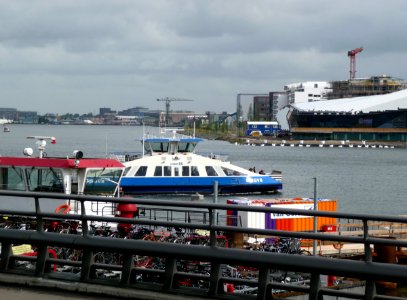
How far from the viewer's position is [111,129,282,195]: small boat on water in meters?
62.5

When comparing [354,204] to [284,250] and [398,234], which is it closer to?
→ [398,234]

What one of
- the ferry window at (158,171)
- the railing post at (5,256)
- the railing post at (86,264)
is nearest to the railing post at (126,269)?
the railing post at (86,264)

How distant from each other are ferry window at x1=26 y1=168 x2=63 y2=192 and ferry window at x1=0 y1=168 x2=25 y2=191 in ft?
0.71

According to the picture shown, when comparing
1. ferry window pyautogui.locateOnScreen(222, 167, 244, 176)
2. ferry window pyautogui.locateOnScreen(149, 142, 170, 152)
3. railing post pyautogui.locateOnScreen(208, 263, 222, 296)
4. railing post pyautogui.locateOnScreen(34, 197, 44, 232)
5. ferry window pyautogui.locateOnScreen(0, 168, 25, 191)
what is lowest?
ferry window pyautogui.locateOnScreen(222, 167, 244, 176)

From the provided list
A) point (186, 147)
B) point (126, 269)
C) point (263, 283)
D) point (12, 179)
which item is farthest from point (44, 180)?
point (186, 147)

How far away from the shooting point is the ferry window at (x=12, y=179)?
844 inches

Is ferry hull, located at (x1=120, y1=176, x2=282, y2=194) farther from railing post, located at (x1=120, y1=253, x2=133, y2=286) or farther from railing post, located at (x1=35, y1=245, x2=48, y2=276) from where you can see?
railing post, located at (x1=120, y1=253, x2=133, y2=286)

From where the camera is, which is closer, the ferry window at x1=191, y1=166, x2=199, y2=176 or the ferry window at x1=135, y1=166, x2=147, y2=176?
the ferry window at x1=135, y1=166, x2=147, y2=176

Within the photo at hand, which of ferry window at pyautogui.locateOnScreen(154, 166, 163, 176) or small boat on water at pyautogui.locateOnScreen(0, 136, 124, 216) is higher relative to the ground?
small boat on water at pyautogui.locateOnScreen(0, 136, 124, 216)

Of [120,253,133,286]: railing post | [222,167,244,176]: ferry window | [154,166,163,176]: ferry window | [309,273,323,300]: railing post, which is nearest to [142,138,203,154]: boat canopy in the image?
[154,166,163,176]: ferry window

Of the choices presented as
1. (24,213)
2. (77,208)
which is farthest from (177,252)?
(77,208)

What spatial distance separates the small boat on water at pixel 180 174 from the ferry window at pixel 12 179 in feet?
131

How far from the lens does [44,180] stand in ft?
70.2

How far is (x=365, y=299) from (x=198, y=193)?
53.4 m
